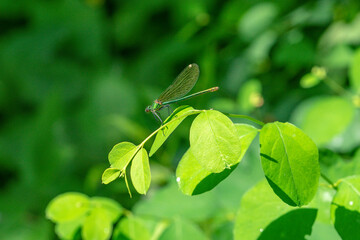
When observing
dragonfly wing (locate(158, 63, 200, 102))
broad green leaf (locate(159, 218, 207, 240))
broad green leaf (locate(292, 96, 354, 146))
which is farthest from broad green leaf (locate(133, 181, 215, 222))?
dragonfly wing (locate(158, 63, 200, 102))

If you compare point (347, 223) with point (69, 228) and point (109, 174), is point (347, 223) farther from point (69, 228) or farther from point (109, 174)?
point (69, 228)

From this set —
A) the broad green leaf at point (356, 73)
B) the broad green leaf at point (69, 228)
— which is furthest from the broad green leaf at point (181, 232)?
the broad green leaf at point (356, 73)

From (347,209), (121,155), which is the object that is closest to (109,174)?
(121,155)

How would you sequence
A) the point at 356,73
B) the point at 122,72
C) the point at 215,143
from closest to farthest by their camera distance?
the point at 215,143, the point at 356,73, the point at 122,72

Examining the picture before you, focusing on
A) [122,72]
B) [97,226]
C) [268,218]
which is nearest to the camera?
[268,218]

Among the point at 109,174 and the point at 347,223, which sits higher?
the point at 109,174
